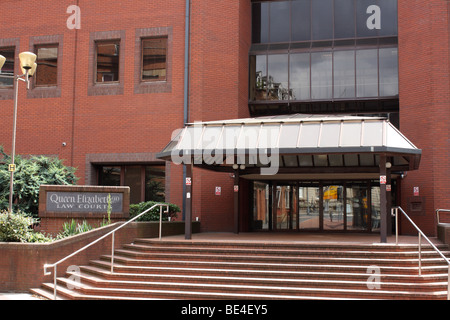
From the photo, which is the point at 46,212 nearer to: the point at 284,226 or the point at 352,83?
the point at 284,226

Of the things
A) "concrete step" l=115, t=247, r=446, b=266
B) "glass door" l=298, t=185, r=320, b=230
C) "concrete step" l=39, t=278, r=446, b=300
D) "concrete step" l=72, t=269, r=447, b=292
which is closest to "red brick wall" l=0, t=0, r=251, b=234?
"glass door" l=298, t=185, r=320, b=230

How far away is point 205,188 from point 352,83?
7.08 metres

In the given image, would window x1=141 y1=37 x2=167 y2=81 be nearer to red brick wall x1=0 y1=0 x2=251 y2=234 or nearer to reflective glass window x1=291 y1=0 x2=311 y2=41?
red brick wall x1=0 y1=0 x2=251 y2=234

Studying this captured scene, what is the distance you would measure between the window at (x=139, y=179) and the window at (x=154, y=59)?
3623 millimetres

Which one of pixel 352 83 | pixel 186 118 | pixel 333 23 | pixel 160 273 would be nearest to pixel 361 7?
pixel 333 23

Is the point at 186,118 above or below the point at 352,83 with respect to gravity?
below

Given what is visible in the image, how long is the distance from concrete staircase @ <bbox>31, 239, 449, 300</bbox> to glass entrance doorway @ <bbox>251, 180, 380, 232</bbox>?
6.72 metres

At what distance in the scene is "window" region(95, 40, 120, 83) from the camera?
21.8 meters

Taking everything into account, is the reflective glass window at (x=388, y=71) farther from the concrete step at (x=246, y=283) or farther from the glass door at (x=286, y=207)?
the concrete step at (x=246, y=283)

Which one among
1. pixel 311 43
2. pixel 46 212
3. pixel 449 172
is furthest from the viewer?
pixel 311 43

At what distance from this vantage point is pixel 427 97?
63.0 feet

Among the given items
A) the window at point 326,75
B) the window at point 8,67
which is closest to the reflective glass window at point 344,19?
the window at point 326,75
